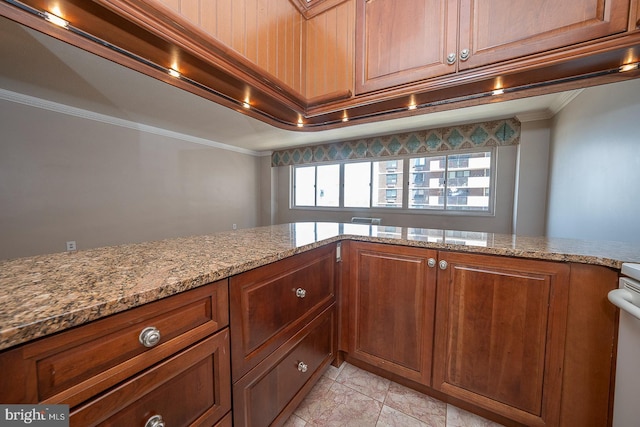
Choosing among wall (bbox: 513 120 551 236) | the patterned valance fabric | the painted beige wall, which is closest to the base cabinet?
wall (bbox: 513 120 551 236)

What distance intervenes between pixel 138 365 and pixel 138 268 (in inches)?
11.4

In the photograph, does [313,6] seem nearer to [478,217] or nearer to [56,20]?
[56,20]

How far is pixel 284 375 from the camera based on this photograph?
106 cm

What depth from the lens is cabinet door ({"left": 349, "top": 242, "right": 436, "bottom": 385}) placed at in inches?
48.9

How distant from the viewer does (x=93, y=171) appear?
10.4 ft

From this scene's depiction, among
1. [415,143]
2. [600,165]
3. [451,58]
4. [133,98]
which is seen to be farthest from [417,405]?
[133,98]

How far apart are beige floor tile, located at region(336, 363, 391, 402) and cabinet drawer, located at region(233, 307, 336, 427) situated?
152 millimetres

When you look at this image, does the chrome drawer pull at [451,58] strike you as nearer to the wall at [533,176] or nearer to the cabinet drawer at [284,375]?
the cabinet drawer at [284,375]

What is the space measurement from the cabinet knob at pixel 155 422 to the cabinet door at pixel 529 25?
1.66 metres

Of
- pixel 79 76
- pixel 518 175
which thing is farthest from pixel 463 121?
pixel 79 76

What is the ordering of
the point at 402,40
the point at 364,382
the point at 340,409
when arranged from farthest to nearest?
the point at 364,382, the point at 340,409, the point at 402,40

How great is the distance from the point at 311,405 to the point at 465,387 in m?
0.81

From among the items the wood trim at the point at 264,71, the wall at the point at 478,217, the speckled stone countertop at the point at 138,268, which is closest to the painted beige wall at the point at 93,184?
the wall at the point at 478,217

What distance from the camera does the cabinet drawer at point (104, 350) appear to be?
0.42 meters
